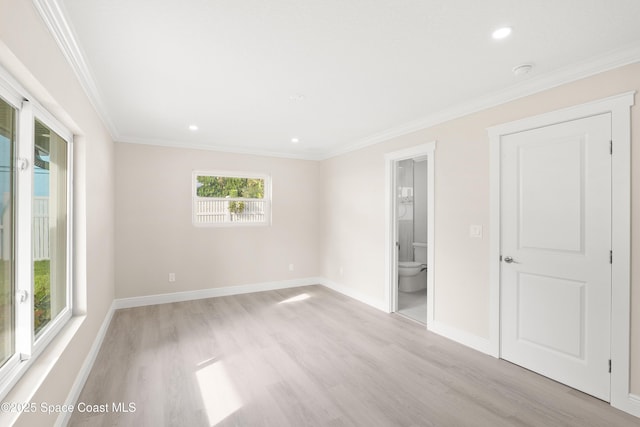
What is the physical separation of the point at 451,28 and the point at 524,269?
6.84ft

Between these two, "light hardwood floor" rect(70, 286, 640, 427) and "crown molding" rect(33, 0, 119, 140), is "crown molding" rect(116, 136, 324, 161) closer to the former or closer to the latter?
"crown molding" rect(33, 0, 119, 140)

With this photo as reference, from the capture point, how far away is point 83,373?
2340 mm

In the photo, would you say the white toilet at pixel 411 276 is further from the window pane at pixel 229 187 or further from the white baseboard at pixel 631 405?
the white baseboard at pixel 631 405

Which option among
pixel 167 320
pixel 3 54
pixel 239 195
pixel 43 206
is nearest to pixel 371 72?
pixel 3 54

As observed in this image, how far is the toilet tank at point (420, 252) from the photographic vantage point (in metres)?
5.76

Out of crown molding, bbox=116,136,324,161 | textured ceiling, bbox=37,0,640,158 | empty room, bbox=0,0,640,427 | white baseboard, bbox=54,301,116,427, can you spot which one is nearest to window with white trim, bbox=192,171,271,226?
crown molding, bbox=116,136,324,161

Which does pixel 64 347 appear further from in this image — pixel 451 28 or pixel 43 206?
pixel 451 28

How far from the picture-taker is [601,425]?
6.19ft

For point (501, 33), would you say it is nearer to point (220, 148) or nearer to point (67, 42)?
point (67, 42)

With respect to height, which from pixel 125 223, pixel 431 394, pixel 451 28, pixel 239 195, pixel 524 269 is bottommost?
pixel 431 394

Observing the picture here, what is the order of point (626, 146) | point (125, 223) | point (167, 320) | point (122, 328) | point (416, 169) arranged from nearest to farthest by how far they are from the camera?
point (626, 146), point (122, 328), point (167, 320), point (125, 223), point (416, 169)

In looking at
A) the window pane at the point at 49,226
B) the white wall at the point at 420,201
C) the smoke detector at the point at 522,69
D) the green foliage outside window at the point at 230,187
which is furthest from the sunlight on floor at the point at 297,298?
the smoke detector at the point at 522,69

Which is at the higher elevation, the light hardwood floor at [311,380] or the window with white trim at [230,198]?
the window with white trim at [230,198]

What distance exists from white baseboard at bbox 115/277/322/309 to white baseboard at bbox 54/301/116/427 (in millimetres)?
763
